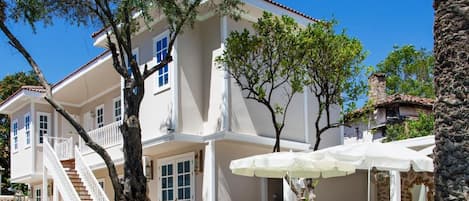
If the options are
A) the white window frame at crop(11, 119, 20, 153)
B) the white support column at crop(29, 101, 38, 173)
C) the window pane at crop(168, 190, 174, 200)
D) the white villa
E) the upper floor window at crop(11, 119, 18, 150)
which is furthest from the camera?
the upper floor window at crop(11, 119, 18, 150)

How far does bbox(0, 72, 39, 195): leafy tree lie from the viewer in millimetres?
39375

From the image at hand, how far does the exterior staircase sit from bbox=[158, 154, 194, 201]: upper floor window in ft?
8.30

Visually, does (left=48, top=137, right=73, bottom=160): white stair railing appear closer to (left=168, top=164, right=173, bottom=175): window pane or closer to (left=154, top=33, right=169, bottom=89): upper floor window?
(left=168, top=164, right=173, bottom=175): window pane

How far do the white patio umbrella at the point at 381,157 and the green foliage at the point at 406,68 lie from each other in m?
31.2

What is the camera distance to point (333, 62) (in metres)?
13.5

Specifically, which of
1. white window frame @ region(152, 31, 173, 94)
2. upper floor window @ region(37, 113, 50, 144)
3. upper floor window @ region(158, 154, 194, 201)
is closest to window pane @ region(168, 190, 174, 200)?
upper floor window @ region(158, 154, 194, 201)

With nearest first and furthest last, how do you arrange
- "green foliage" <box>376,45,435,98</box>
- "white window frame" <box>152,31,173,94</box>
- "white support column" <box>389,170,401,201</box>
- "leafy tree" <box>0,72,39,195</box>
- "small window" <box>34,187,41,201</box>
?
"white support column" <box>389,170,401,201</box>
"white window frame" <box>152,31,173,94</box>
"small window" <box>34,187,41,201</box>
"leafy tree" <box>0,72,39,195</box>
"green foliage" <box>376,45,435,98</box>

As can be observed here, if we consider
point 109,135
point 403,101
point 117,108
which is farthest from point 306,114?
point 403,101

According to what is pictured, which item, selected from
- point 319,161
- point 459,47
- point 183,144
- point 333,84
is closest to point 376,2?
point 333,84

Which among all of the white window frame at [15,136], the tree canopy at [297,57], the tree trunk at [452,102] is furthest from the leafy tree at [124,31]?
the white window frame at [15,136]

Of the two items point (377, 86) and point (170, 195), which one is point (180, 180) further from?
point (377, 86)

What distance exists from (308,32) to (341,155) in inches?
169

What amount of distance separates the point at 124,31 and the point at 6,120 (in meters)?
30.1

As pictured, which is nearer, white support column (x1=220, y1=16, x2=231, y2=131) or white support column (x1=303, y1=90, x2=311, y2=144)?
white support column (x1=220, y1=16, x2=231, y2=131)
